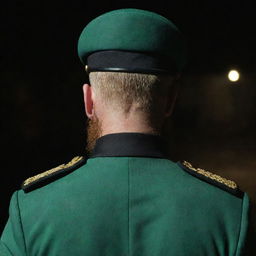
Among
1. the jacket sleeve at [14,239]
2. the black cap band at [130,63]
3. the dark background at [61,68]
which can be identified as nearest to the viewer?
the jacket sleeve at [14,239]

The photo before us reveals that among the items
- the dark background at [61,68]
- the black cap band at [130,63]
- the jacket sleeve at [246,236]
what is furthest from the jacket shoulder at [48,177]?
the dark background at [61,68]

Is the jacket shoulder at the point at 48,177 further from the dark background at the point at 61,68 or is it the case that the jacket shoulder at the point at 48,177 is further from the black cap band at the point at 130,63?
the dark background at the point at 61,68

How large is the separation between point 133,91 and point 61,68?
249 inches

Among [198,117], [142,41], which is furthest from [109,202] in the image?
[198,117]

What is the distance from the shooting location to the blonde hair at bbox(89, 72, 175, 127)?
4.40ft

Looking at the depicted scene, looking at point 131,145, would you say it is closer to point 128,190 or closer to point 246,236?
point 128,190

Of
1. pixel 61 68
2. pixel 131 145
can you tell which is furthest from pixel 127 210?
pixel 61 68

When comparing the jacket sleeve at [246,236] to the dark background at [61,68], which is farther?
the dark background at [61,68]

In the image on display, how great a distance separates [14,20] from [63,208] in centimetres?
470

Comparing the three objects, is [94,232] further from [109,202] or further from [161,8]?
[161,8]

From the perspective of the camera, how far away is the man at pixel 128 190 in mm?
1270

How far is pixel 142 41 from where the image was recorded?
145 centimetres

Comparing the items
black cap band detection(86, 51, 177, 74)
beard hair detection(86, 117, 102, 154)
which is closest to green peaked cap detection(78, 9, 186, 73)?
black cap band detection(86, 51, 177, 74)

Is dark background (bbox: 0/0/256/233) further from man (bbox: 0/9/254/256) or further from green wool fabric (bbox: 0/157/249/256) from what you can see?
green wool fabric (bbox: 0/157/249/256)
